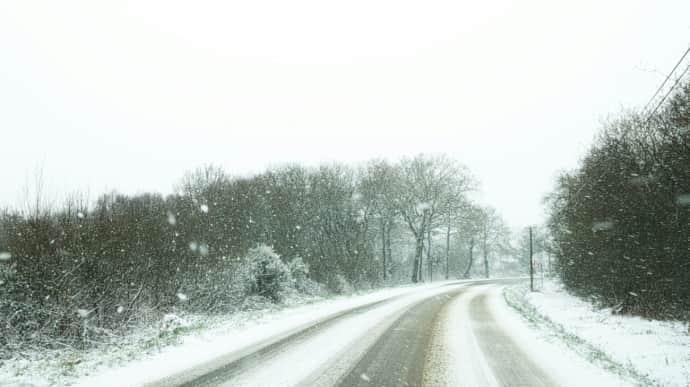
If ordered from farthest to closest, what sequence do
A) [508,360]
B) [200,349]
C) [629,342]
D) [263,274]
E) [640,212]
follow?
[263,274]
[640,212]
[629,342]
[200,349]
[508,360]

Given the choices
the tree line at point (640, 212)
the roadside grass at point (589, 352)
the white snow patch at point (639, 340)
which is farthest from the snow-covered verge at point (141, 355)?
the tree line at point (640, 212)

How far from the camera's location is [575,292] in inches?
915

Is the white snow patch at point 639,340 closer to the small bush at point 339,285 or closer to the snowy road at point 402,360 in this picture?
the snowy road at point 402,360

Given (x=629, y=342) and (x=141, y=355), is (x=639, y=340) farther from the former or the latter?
(x=141, y=355)

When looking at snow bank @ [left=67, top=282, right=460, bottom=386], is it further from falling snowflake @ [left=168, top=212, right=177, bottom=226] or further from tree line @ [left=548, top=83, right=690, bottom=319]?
tree line @ [left=548, top=83, right=690, bottom=319]

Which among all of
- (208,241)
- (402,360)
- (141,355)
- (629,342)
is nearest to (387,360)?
(402,360)

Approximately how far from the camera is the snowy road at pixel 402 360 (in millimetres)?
6234

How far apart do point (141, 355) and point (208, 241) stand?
9599mm

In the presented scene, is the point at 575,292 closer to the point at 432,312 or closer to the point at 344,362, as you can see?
the point at 432,312

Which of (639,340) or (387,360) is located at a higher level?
(387,360)

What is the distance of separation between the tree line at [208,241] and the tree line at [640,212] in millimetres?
14762

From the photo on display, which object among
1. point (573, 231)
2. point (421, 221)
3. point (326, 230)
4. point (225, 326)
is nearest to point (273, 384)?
point (225, 326)

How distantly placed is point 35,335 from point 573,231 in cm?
2030

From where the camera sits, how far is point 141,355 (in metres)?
7.88
